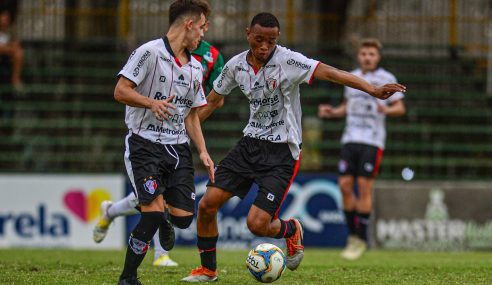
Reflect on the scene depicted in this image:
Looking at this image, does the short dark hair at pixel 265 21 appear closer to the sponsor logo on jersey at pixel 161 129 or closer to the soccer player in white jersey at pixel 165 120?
the soccer player in white jersey at pixel 165 120

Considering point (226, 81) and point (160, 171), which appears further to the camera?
point (226, 81)

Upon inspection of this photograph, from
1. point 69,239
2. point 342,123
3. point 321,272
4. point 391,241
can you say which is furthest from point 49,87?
point 321,272

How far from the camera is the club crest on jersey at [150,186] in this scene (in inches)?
298

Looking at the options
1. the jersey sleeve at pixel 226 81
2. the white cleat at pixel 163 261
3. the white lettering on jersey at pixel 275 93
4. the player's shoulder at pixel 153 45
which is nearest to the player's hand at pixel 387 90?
the white lettering on jersey at pixel 275 93

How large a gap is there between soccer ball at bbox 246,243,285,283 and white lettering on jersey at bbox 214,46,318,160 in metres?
1.04

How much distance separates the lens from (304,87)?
18.5m

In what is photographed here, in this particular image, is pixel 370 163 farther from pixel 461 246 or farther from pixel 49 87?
pixel 49 87

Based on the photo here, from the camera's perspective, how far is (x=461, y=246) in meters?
Result: 15.9

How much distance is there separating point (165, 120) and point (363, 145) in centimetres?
573

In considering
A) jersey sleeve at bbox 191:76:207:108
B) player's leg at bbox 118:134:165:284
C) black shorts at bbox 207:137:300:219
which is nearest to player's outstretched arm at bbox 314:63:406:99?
black shorts at bbox 207:137:300:219

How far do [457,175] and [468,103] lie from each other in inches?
63.2

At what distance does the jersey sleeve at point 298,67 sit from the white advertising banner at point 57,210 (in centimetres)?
775

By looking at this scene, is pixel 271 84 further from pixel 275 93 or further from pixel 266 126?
pixel 266 126

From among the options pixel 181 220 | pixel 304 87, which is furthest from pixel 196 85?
pixel 304 87
